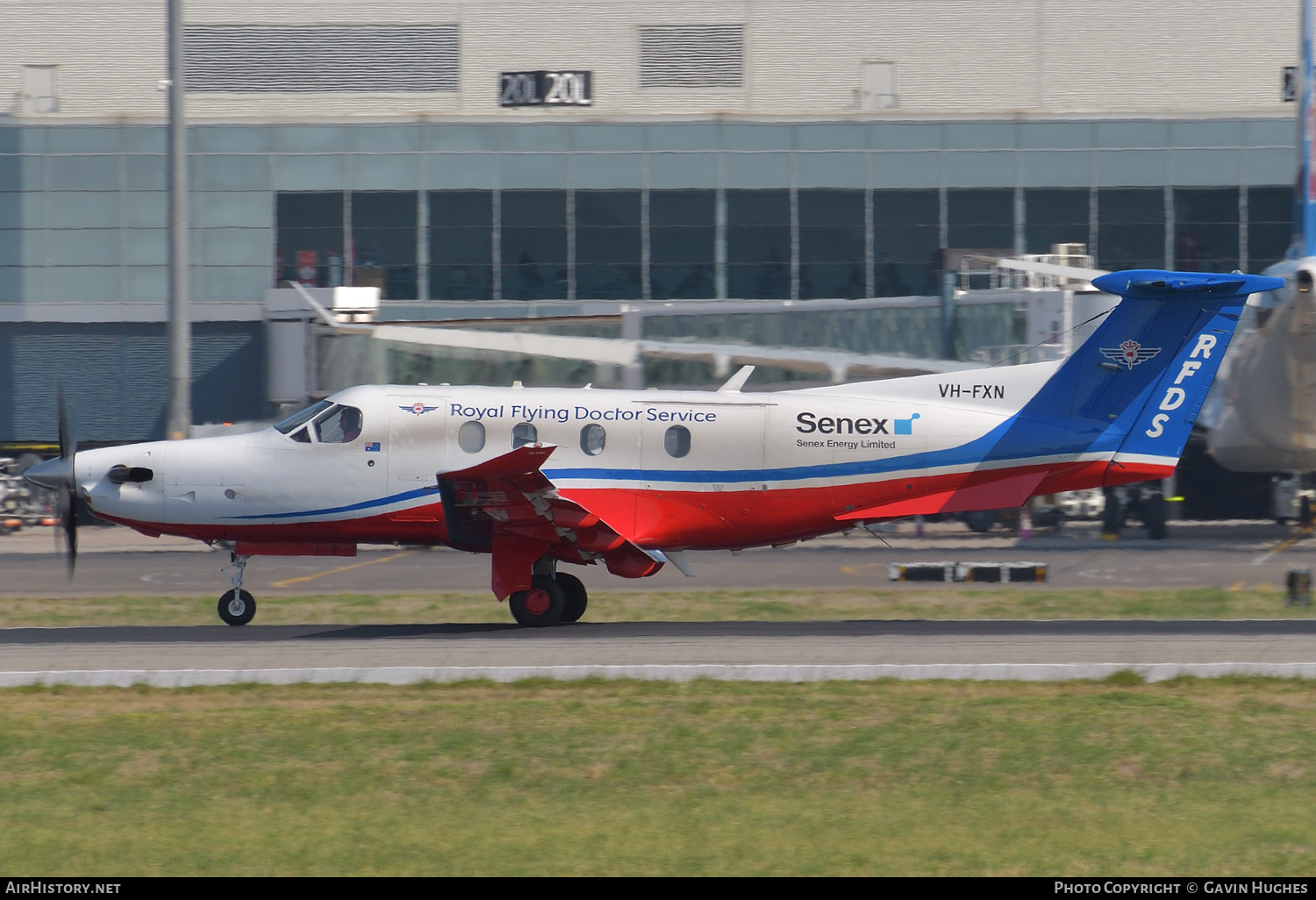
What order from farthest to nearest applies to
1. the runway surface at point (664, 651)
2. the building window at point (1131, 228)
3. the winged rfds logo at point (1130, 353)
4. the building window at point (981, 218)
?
1. the building window at point (981, 218)
2. the building window at point (1131, 228)
3. the winged rfds logo at point (1130, 353)
4. the runway surface at point (664, 651)

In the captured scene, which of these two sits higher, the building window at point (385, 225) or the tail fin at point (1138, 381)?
the building window at point (385, 225)

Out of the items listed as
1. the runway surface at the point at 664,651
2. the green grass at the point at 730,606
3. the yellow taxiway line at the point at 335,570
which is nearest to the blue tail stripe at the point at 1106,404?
the runway surface at the point at 664,651

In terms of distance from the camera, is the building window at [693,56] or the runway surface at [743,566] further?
the building window at [693,56]

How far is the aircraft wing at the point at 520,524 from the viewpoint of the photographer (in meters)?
18.4

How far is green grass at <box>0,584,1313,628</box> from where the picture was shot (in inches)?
847

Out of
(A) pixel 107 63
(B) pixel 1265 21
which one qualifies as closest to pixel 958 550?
(B) pixel 1265 21

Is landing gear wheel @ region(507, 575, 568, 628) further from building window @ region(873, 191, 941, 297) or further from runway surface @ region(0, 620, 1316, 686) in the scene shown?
building window @ region(873, 191, 941, 297)

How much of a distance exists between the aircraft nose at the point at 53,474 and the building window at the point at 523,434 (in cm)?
601

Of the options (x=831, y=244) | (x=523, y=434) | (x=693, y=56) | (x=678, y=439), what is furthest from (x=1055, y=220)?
(x=523, y=434)

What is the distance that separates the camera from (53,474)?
19281 mm

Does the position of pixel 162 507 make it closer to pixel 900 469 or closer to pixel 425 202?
pixel 900 469

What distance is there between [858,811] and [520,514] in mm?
9380

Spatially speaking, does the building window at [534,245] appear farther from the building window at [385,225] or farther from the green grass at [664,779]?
the green grass at [664,779]

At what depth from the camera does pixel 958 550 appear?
1351 inches
